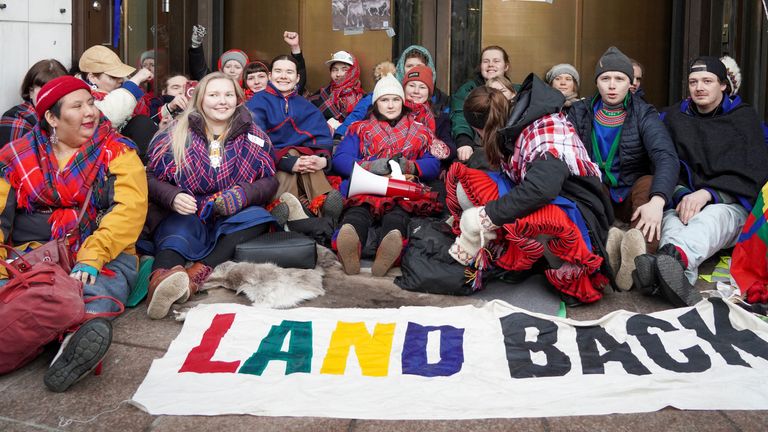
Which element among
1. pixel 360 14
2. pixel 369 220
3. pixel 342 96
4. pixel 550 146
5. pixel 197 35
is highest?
pixel 360 14

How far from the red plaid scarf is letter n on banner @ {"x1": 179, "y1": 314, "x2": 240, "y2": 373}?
2.00 m

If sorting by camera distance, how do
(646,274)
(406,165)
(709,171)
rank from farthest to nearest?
(406,165), (709,171), (646,274)

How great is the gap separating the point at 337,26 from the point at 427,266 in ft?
13.0

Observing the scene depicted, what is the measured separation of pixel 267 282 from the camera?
3988 millimetres

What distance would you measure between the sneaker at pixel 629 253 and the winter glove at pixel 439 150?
5.49ft

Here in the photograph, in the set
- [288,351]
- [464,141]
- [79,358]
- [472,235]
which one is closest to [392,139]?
[464,141]

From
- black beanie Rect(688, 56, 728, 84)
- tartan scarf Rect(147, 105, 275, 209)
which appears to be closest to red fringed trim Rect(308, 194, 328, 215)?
tartan scarf Rect(147, 105, 275, 209)

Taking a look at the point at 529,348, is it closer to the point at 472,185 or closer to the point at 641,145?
the point at 472,185

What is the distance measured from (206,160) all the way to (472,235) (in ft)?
5.10

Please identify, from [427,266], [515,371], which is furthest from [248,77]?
[515,371]

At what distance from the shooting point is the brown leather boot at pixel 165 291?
12.0ft

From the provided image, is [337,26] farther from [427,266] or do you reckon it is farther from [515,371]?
[515,371]

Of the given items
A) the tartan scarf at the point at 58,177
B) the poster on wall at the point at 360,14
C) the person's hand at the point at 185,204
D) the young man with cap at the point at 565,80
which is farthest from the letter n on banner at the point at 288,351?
the poster on wall at the point at 360,14

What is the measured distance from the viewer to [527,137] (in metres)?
3.91
